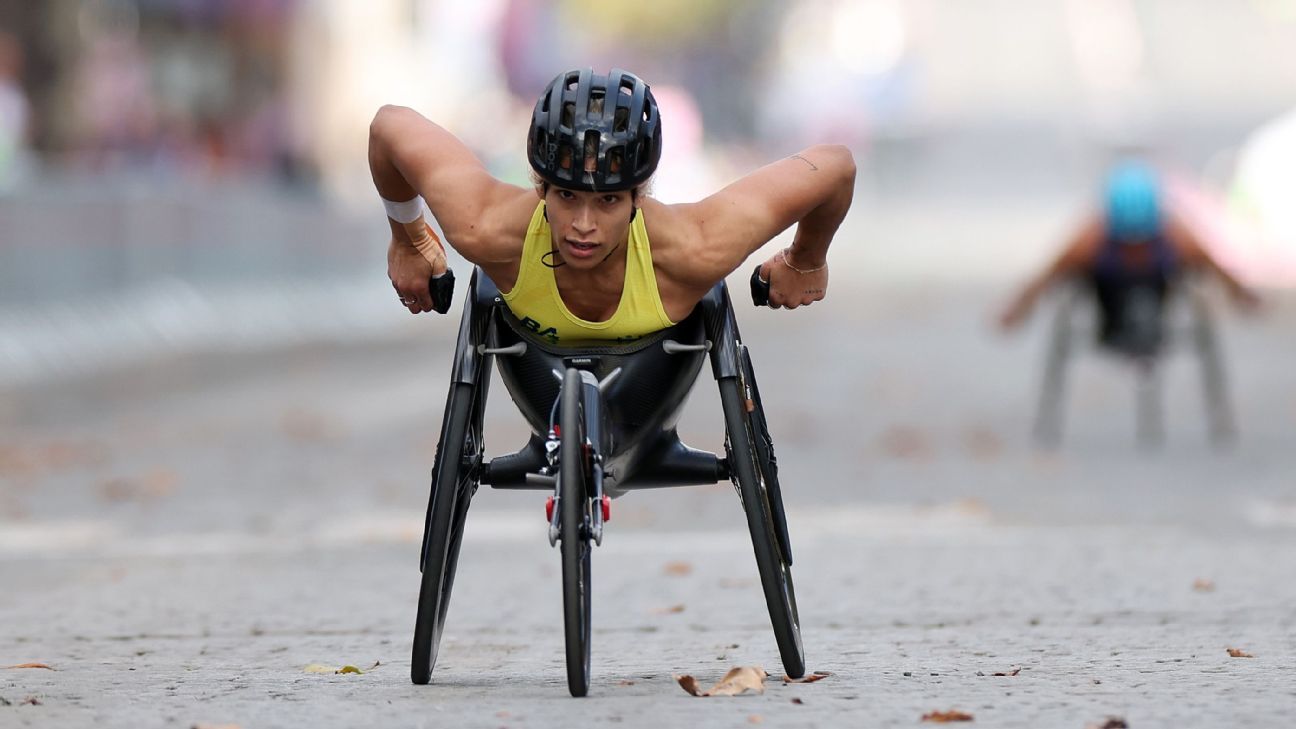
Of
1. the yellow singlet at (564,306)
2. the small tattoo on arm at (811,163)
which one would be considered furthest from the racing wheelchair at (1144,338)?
the yellow singlet at (564,306)

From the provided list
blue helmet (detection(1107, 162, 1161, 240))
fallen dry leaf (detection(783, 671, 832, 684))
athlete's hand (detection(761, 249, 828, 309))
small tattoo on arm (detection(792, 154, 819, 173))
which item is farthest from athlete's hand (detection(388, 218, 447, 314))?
blue helmet (detection(1107, 162, 1161, 240))

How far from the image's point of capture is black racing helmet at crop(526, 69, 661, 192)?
19.1 feet

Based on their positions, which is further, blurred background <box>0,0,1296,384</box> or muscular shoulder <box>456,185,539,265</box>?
blurred background <box>0,0,1296,384</box>

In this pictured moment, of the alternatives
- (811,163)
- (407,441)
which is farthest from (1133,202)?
(811,163)

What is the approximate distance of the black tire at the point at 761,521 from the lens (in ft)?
20.0

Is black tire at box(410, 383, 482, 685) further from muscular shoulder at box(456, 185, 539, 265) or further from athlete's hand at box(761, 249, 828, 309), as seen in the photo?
athlete's hand at box(761, 249, 828, 309)

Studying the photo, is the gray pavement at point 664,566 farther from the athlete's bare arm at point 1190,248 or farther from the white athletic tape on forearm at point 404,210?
Result: the white athletic tape on forearm at point 404,210

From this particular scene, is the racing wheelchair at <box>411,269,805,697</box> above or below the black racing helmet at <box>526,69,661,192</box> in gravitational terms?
below

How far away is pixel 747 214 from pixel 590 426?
661 mm

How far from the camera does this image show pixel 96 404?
18156mm

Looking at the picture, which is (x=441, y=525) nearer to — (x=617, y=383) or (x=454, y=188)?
(x=617, y=383)

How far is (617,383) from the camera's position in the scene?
6.20 m

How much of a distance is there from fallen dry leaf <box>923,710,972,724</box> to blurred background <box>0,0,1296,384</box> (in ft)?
33.3

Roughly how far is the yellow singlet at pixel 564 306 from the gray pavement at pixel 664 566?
906 millimetres
